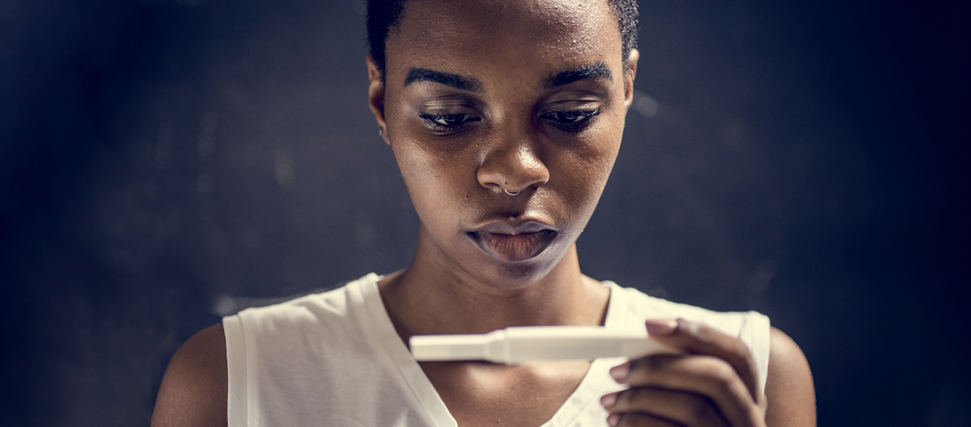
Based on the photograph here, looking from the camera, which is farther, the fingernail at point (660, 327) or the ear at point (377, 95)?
the ear at point (377, 95)

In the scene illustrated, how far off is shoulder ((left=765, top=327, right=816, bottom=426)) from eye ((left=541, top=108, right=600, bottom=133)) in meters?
0.40

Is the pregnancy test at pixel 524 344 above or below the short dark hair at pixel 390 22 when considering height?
below

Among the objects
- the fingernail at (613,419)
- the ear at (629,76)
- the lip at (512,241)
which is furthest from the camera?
the ear at (629,76)

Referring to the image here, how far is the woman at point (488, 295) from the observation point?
614 millimetres

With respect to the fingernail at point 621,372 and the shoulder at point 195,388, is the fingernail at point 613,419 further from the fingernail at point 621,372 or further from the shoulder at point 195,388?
the shoulder at point 195,388

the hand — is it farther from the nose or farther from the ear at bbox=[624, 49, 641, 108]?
the ear at bbox=[624, 49, 641, 108]

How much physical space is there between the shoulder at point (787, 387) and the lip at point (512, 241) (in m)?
0.37

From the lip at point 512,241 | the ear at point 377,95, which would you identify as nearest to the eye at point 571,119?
the lip at point 512,241

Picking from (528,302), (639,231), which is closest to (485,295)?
(528,302)

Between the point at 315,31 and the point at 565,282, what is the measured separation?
55 cm

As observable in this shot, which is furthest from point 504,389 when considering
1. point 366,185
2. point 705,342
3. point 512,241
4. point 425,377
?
point 366,185

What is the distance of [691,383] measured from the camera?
19.9 inches

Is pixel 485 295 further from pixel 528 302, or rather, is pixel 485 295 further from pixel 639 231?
pixel 639 231

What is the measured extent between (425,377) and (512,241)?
8.0 inches
